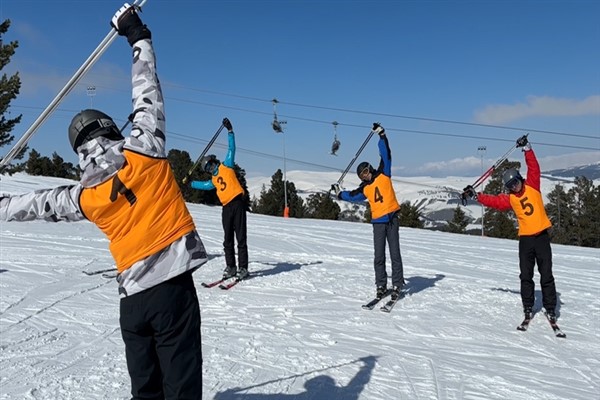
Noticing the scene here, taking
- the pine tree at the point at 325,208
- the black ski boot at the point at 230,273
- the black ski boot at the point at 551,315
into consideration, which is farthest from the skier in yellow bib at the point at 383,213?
the pine tree at the point at 325,208

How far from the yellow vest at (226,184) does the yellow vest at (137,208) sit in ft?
19.7

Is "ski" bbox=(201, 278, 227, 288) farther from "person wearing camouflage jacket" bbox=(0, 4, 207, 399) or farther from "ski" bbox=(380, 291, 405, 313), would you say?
"person wearing camouflage jacket" bbox=(0, 4, 207, 399)

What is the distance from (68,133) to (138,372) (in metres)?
1.24

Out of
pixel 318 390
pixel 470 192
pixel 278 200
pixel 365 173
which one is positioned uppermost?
pixel 278 200

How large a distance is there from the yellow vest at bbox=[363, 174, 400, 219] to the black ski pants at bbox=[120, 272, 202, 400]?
17.0 ft

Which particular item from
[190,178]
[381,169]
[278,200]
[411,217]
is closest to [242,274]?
[381,169]

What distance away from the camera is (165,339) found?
240 centimetres

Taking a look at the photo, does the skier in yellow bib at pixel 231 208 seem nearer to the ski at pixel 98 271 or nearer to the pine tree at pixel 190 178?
the ski at pixel 98 271

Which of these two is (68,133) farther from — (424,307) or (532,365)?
(424,307)

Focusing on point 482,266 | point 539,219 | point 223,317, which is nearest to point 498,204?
point 539,219

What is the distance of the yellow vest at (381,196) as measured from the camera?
7355 mm

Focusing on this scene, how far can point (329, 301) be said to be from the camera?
729 cm

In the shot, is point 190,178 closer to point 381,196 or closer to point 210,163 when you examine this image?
point 210,163

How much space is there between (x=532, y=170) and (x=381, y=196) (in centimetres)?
209
